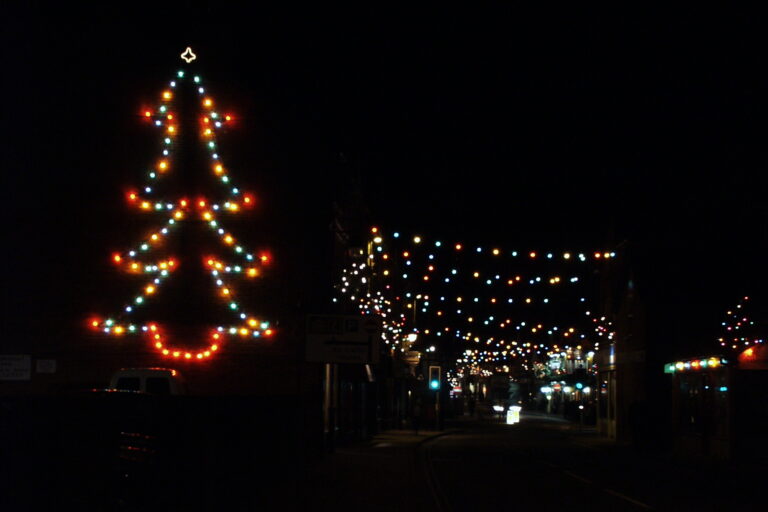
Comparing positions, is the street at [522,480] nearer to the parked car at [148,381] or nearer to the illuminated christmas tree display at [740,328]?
the parked car at [148,381]

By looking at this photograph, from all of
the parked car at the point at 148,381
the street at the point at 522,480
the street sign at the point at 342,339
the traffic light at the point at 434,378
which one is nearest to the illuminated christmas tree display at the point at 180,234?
the street sign at the point at 342,339

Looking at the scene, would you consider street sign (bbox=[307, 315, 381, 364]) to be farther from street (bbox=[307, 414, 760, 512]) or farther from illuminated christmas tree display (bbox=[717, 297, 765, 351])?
illuminated christmas tree display (bbox=[717, 297, 765, 351])

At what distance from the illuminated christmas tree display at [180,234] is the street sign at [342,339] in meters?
3.03

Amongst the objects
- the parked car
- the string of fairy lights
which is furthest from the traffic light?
the parked car

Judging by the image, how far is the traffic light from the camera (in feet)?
177

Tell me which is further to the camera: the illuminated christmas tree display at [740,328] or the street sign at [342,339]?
the illuminated christmas tree display at [740,328]

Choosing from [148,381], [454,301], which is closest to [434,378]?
[454,301]

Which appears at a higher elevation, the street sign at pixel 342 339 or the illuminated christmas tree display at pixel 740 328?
the illuminated christmas tree display at pixel 740 328

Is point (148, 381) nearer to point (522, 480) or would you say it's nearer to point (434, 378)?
point (522, 480)

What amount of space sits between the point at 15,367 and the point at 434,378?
2929 cm

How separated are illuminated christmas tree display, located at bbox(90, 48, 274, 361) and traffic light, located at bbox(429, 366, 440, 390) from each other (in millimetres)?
26034

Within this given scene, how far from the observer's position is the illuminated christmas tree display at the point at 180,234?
1142 inches

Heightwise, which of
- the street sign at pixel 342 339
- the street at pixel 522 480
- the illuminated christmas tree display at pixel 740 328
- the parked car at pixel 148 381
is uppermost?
the illuminated christmas tree display at pixel 740 328

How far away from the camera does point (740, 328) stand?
3900 centimetres
